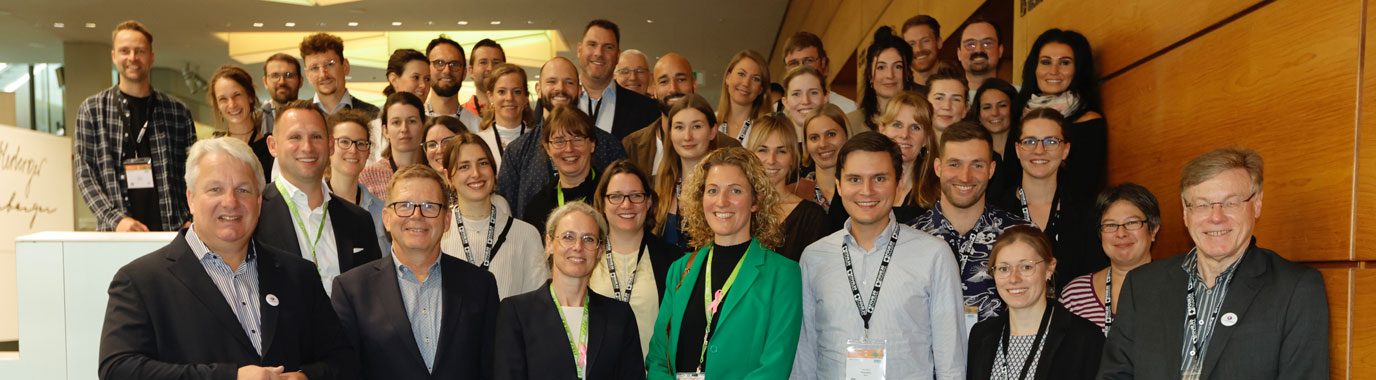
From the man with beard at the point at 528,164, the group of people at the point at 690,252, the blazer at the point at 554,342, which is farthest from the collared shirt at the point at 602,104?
the blazer at the point at 554,342

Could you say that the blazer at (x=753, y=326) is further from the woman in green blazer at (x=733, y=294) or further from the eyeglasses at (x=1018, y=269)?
the eyeglasses at (x=1018, y=269)

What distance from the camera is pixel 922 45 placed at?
5.44 metres

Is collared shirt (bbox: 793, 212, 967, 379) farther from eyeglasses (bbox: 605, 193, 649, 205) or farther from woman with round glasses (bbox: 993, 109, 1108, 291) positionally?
eyeglasses (bbox: 605, 193, 649, 205)

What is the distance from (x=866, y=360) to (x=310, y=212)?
198cm

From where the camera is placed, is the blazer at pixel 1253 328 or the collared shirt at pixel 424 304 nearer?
the blazer at pixel 1253 328

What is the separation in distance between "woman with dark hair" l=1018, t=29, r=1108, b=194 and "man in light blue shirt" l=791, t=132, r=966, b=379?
1260 mm

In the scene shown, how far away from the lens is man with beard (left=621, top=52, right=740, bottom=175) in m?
4.45

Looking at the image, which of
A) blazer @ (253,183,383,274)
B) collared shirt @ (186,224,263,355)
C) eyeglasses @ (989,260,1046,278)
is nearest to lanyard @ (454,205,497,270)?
blazer @ (253,183,383,274)

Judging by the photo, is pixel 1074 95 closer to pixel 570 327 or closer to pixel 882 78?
pixel 882 78

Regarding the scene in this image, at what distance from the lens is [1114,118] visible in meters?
3.97

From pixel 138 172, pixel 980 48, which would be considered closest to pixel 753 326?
pixel 980 48

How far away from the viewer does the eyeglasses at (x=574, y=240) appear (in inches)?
117

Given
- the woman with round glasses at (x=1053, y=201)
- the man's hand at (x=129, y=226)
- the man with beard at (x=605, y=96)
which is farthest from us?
the man with beard at (x=605, y=96)

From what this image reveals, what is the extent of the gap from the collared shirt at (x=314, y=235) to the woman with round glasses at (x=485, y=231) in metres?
0.47
